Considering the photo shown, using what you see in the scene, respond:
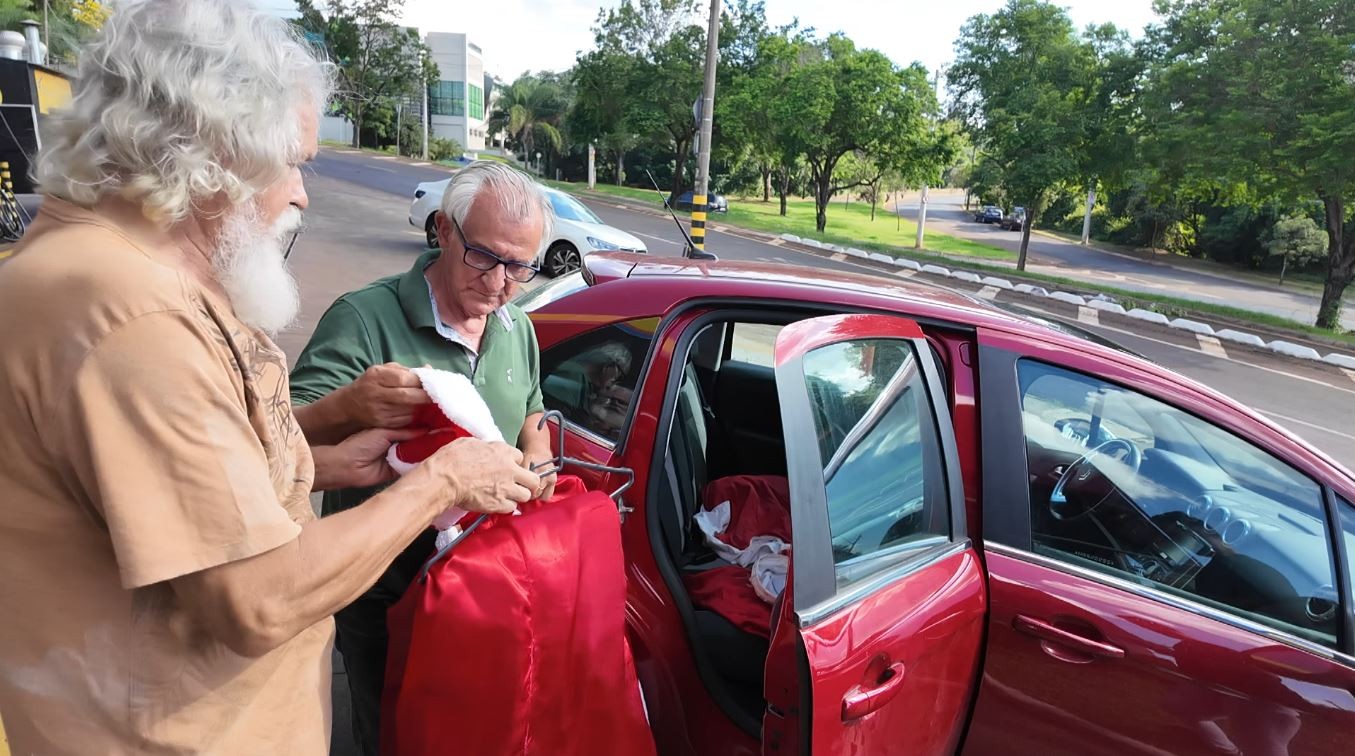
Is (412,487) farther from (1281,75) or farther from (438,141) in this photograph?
(438,141)

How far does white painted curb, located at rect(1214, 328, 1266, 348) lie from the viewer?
1169 centimetres

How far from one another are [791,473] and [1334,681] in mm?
1276

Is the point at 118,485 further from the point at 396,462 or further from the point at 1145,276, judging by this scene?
the point at 1145,276

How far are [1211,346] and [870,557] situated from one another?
12.6 m

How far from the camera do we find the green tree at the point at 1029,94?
16.4 m

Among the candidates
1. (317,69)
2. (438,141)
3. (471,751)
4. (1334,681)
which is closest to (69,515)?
(317,69)

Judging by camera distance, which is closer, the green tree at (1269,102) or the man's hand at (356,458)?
the man's hand at (356,458)

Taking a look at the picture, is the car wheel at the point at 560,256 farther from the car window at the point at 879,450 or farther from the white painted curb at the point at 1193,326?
the car window at the point at 879,450

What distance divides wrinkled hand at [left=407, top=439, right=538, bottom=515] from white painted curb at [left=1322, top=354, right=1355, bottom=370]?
13622 mm

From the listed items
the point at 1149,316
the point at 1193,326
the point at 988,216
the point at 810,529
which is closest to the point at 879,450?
the point at 810,529

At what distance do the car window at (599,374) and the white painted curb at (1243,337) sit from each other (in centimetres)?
1299

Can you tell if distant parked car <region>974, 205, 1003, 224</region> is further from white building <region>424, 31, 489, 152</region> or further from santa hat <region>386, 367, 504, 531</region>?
santa hat <region>386, 367, 504, 531</region>

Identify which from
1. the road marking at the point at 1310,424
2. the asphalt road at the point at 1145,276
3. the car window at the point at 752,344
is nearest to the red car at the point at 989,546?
the car window at the point at 752,344

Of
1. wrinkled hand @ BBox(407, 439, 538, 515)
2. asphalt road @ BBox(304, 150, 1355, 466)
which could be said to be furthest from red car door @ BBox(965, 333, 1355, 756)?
asphalt road @ BBox(304, 150, 1355, 466)
